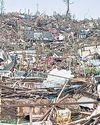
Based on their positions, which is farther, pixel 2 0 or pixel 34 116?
pixel 2 0

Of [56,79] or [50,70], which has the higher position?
[50,70]

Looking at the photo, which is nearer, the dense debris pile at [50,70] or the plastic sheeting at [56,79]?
the dense debris pile at [50,70]

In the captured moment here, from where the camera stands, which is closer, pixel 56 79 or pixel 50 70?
pixel 56 79

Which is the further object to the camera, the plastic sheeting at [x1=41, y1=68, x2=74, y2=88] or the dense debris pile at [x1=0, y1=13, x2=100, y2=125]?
the plastic sheeting at [x1=41, y1=68, x2=74, y2=88]

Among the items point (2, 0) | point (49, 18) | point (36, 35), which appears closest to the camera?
point (36, 35)

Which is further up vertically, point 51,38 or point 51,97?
point 51,38

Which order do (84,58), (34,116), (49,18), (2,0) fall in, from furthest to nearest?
(2,0) → (49,18) → (84,58) → (34,116)

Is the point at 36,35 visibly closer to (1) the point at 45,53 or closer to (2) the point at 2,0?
(1) the point at 45,53

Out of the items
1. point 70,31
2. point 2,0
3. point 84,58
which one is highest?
point 2,0

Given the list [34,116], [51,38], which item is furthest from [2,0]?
[34,116]

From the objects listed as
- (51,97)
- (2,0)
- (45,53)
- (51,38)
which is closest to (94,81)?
(51,97)
